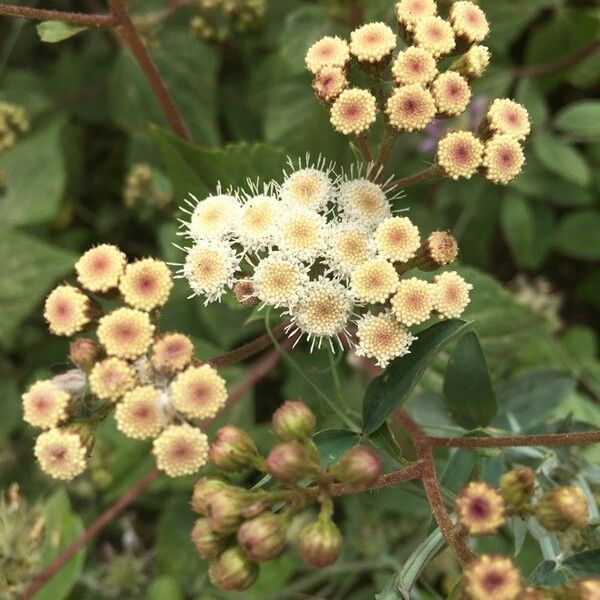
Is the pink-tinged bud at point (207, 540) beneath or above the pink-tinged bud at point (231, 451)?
beneath

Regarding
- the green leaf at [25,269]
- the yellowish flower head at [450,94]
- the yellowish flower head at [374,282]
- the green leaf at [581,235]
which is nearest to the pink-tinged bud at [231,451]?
the yellowish flower head at [374,282]

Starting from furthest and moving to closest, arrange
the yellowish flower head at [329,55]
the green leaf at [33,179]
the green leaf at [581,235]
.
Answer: the green leaf at [581,235] < the green leaf at [33,179] < the yellowish flower head at [329,55]

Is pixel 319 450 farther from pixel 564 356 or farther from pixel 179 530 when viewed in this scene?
pixel 564 356

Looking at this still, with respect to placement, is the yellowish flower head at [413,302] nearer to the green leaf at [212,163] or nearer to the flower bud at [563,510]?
the flower bud at [563,510]

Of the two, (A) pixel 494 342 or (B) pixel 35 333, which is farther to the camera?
(B) pixel 35 333

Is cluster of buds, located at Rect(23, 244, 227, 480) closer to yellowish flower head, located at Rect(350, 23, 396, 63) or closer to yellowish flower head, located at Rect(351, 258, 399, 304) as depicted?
yellowish flower head, located at Rect(351, 258, 399, 304)

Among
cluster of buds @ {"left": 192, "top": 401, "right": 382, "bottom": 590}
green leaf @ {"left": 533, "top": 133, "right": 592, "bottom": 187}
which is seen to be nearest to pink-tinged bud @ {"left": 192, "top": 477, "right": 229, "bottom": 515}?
cluster of buds @ {"left": 192, "top": 401, "right": 382, "bottom": 590}

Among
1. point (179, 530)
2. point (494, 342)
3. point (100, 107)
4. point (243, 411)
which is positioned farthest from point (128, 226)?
point (494, 342)
